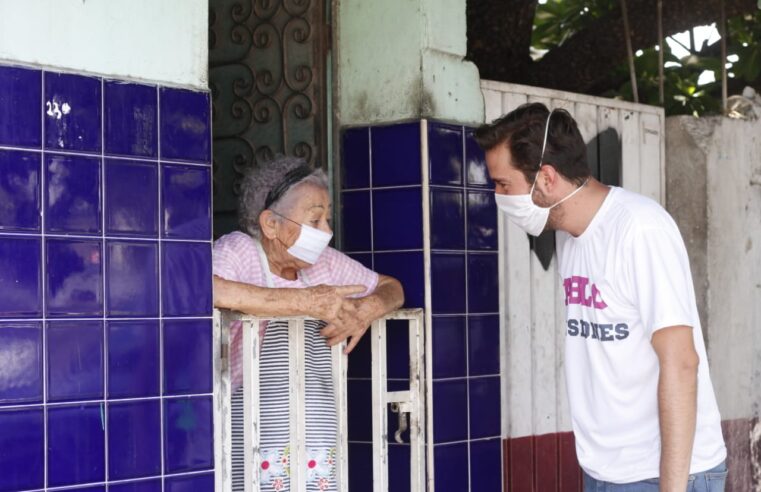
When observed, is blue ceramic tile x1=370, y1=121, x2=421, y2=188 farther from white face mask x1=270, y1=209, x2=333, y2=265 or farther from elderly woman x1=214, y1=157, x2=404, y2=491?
white face mask x1=270, y1=209, x2=333, y2=265

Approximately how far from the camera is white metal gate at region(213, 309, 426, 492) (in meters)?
3.58

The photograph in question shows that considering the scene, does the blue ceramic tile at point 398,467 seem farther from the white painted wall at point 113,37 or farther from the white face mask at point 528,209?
the white painted wall at point 113,37

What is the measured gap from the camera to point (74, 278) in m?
3.21

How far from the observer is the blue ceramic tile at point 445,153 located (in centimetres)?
436

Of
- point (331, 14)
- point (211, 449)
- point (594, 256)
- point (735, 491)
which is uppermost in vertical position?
point (331, 14)

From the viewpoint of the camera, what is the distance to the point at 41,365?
314 cm

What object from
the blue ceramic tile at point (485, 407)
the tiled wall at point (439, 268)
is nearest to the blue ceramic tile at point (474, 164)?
the tiled wall at point (439, 268)

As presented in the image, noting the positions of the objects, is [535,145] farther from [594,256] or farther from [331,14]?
[331,14]

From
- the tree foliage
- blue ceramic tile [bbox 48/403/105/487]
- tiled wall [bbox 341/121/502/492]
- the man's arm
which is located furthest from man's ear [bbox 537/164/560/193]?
the tree foliage

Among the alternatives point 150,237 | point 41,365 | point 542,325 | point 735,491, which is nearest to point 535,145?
point 150,237

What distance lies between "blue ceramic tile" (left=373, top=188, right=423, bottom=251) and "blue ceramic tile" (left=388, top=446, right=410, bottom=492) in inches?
27.6

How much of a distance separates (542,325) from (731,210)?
1553 millimetres

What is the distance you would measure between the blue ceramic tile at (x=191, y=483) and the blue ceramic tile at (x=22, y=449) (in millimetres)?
392

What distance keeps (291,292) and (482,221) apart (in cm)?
105
